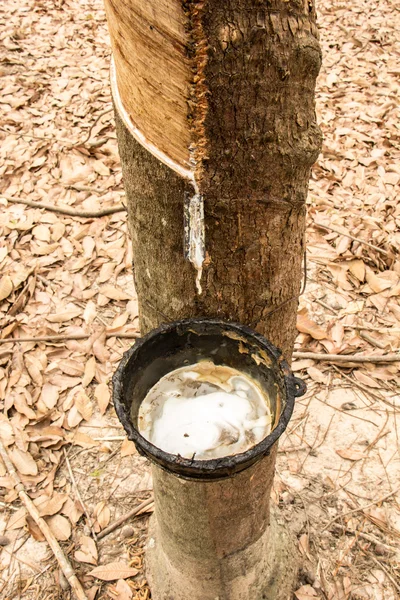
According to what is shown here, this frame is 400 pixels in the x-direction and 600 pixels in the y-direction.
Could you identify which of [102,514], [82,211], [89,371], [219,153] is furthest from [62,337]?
[219,153]

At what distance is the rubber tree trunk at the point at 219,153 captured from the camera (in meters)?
0.90

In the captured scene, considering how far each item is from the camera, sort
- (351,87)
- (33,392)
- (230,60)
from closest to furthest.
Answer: (230,60) → (33,392) → (351,87)

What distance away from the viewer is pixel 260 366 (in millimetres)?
1295

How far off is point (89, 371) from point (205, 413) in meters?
1.54

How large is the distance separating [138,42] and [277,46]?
0.27 meters

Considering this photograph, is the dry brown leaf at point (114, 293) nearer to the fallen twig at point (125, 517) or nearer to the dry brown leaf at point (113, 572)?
the fallen twig at point (125, 517)

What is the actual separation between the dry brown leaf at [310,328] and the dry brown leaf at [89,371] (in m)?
1.22

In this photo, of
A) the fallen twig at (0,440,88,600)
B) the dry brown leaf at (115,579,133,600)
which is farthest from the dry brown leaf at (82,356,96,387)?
the dry brown leaf at (115,579,133,600)

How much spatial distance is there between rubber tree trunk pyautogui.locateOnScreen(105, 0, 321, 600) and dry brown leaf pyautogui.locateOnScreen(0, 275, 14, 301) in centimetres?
189

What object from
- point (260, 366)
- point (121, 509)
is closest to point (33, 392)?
point (121, 509)

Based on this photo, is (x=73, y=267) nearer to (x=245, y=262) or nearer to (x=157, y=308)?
(x=157, y=308)

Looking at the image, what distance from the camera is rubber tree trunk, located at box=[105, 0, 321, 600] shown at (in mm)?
900

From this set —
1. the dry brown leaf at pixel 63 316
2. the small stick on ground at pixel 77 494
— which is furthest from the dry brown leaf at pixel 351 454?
the dry brown leaf at pixel 63 316

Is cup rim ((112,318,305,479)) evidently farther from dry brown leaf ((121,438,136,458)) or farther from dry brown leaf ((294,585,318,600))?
dry brown leaf ((121,438,136,458))
